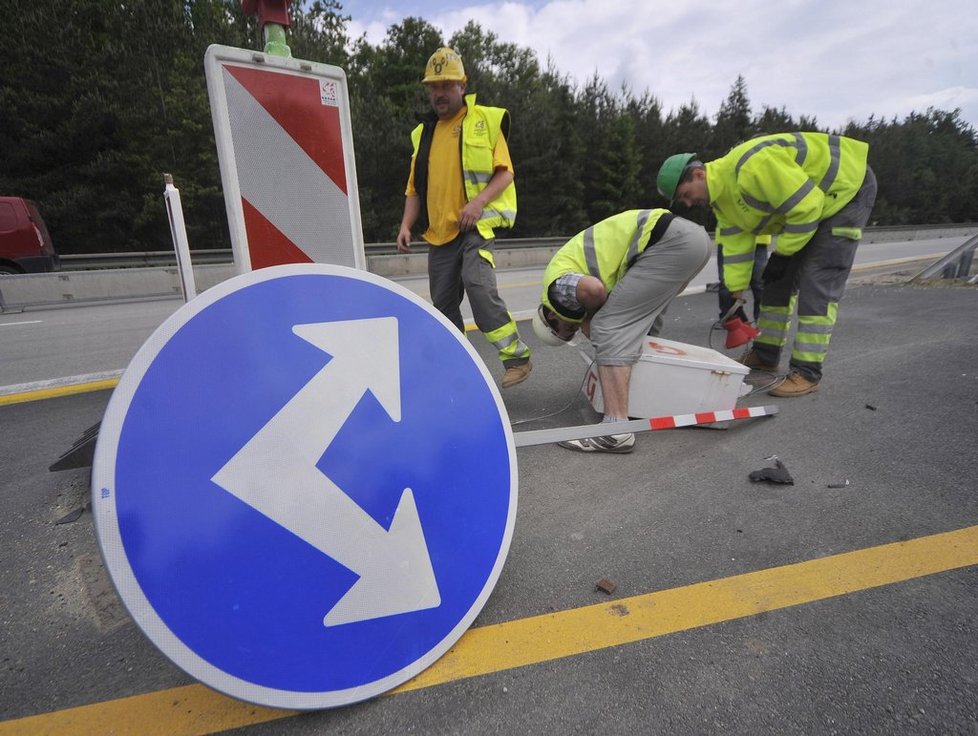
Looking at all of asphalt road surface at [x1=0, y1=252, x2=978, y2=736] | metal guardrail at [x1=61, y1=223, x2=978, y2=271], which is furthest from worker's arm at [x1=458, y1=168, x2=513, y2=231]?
metal guardrail at [x1=61, y1=223, x2=978, y2=271]

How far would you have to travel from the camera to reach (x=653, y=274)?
273 cm

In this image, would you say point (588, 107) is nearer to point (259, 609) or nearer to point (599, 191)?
point (599, 191)

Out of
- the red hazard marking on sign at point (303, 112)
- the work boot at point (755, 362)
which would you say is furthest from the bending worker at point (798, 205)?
the red hazard marking on sign at point (303, 112)

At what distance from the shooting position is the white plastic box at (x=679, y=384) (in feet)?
9.14

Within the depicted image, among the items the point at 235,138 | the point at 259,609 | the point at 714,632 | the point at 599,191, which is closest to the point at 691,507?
the point at 714,632

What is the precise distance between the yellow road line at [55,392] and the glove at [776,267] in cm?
485

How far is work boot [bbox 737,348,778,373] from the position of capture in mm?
3893

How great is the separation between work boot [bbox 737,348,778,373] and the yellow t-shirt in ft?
7.83

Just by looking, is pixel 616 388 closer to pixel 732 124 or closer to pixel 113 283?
pixel 113 283

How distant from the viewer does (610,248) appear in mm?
2859

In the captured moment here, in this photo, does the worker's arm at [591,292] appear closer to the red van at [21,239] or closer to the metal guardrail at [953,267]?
the metal guardrail at [953,267]

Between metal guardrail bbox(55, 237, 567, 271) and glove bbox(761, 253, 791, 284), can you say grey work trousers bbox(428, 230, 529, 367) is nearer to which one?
glove bbox(761, 253, 791, 284)

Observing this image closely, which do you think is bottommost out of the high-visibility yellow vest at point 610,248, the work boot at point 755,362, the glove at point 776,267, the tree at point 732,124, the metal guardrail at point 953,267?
the work boot at point 755,362

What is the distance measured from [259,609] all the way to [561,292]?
7.40 feet
